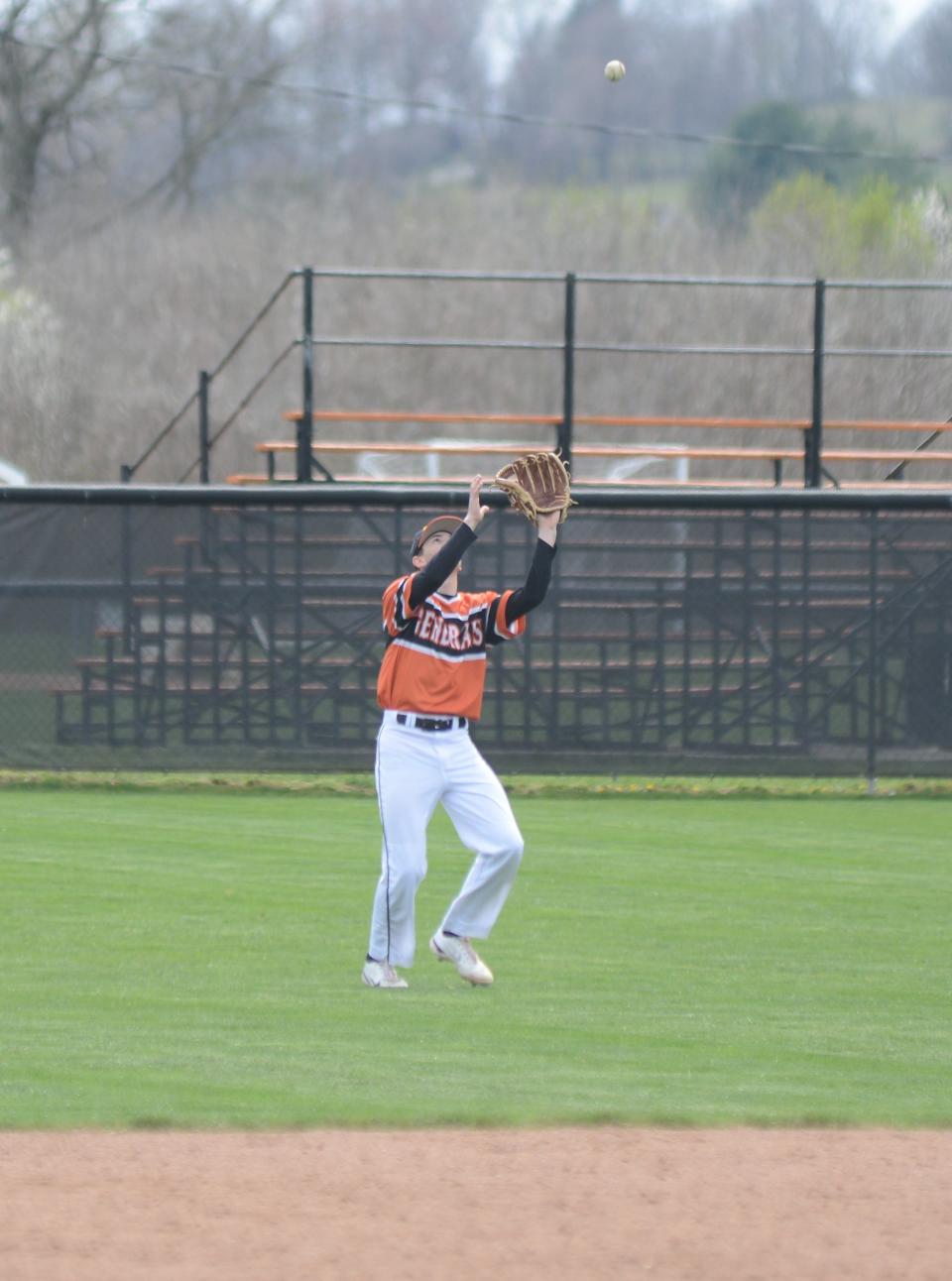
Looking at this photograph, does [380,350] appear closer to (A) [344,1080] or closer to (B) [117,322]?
(B) [117,322]

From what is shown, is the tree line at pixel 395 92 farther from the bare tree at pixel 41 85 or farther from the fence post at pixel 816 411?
the fence post at pixel 816 411

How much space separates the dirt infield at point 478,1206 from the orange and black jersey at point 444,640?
204 cm

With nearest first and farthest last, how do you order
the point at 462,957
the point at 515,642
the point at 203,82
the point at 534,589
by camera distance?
the point at 534,589 < the point at 462,957 < the point at 515,642 < the point at 203,82

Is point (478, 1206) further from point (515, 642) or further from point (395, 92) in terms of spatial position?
point (395, 92)

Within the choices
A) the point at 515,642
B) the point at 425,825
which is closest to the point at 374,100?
the point at 515,642

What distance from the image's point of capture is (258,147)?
50.7 metres

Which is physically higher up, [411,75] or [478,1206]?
[411,75]

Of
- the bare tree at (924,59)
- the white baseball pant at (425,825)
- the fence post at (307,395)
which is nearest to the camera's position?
the white baseball pant at (425,825)

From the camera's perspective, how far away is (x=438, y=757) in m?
7.27

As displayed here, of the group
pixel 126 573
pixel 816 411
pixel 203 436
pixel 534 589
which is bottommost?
pixel 126 573

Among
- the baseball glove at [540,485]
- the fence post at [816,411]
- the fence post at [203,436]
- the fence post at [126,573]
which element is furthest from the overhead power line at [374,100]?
the baseball glove at [540,485]

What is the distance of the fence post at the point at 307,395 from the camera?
1505 centimetres

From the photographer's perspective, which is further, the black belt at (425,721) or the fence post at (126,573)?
the fence post at (126,573)

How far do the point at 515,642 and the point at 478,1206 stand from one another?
29.9 ft
